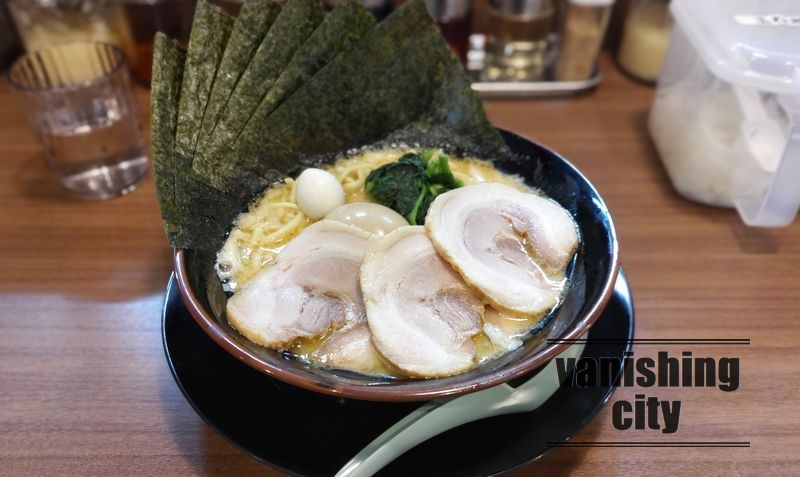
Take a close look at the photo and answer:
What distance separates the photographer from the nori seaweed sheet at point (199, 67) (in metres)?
1.12

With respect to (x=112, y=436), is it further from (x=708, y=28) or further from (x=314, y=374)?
(x=708, y=28)

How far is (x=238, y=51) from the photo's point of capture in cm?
121

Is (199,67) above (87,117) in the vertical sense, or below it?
above

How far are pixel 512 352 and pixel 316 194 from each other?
488 mm

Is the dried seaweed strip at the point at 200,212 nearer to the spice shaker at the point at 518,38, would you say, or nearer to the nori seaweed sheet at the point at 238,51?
the nori seaweed sheet at the point at 238,51

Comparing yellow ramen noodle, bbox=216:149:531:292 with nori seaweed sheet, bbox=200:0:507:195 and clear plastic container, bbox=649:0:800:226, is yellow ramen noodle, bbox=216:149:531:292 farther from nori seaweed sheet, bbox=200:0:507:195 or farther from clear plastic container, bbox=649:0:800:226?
clear plastic container, bbox=649:0:800:226

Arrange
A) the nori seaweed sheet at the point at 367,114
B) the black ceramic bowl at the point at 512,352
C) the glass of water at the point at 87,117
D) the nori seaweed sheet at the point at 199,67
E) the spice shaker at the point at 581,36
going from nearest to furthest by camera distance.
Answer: the black ceramic bowl at the point at 512,352, the nori seaweed sheet at the point at 199,67, the nori seaweed sheet at the point at 367,114, the glass of water at the point at 87,117, the spice shaker at the point at 581,36

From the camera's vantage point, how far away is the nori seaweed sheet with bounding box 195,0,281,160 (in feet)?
3.82

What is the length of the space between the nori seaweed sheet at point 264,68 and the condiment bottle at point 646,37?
1.09 meters

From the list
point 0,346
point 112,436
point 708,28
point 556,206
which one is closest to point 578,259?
point 556,206

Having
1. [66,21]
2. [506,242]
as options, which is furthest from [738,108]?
[66,21]

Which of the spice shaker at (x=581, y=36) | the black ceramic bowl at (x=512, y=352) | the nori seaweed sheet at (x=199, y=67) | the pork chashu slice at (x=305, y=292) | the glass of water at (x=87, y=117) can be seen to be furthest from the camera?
the spice shaker at (x=581, y=36)

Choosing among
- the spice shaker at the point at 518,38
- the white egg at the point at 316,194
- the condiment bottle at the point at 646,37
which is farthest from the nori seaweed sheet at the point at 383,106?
the condiment bottle at the point at 646,37

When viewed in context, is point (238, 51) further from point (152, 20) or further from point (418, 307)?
point (152, 20)
